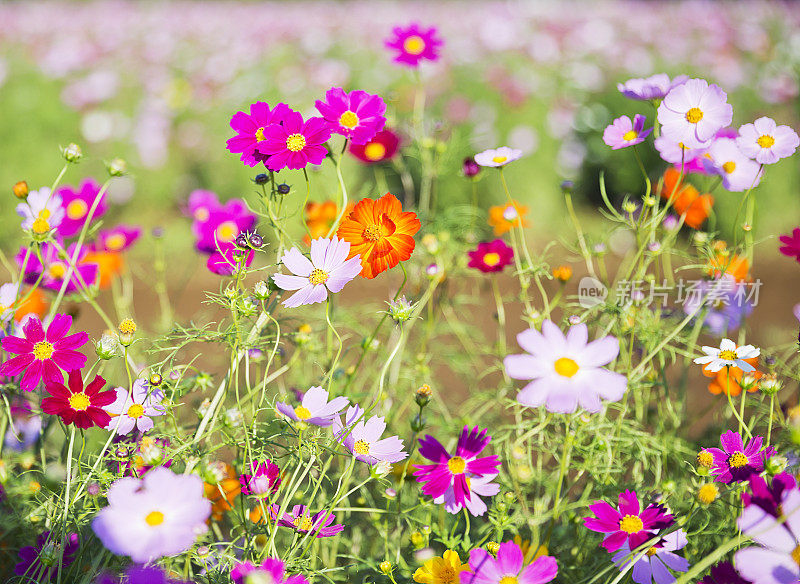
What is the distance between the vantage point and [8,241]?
2.77m

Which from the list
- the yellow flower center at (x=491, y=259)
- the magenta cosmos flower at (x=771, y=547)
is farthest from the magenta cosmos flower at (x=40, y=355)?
the magenta cosmos flower at (x=771, y=547)

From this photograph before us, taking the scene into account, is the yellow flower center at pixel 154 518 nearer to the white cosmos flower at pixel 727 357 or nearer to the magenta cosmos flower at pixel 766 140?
the white cosmos flower at pixel 727 357

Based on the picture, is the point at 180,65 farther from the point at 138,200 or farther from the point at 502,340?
the point at 502,340

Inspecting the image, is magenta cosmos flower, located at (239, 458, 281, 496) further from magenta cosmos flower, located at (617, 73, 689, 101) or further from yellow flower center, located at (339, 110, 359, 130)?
magenta cosmos flower, located at (617, 73, 689, 101)

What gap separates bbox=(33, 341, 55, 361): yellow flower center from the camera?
2.38 feet

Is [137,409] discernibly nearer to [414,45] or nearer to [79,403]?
[79,403]

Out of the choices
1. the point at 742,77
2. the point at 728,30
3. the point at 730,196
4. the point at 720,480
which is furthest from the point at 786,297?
the point at 728,30

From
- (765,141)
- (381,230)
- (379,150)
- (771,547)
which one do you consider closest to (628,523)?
(771,547)

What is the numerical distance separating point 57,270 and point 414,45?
0.68 metres

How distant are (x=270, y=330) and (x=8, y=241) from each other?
92.7 inches

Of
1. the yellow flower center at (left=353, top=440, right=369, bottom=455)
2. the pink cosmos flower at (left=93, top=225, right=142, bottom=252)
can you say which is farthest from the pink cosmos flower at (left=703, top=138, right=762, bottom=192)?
the pink cosmos flower at (left=93, top=225, right=142, bottom=252)

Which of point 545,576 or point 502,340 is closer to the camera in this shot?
point 545,576

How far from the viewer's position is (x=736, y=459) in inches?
27.3

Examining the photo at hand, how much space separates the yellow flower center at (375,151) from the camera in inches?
48.7
